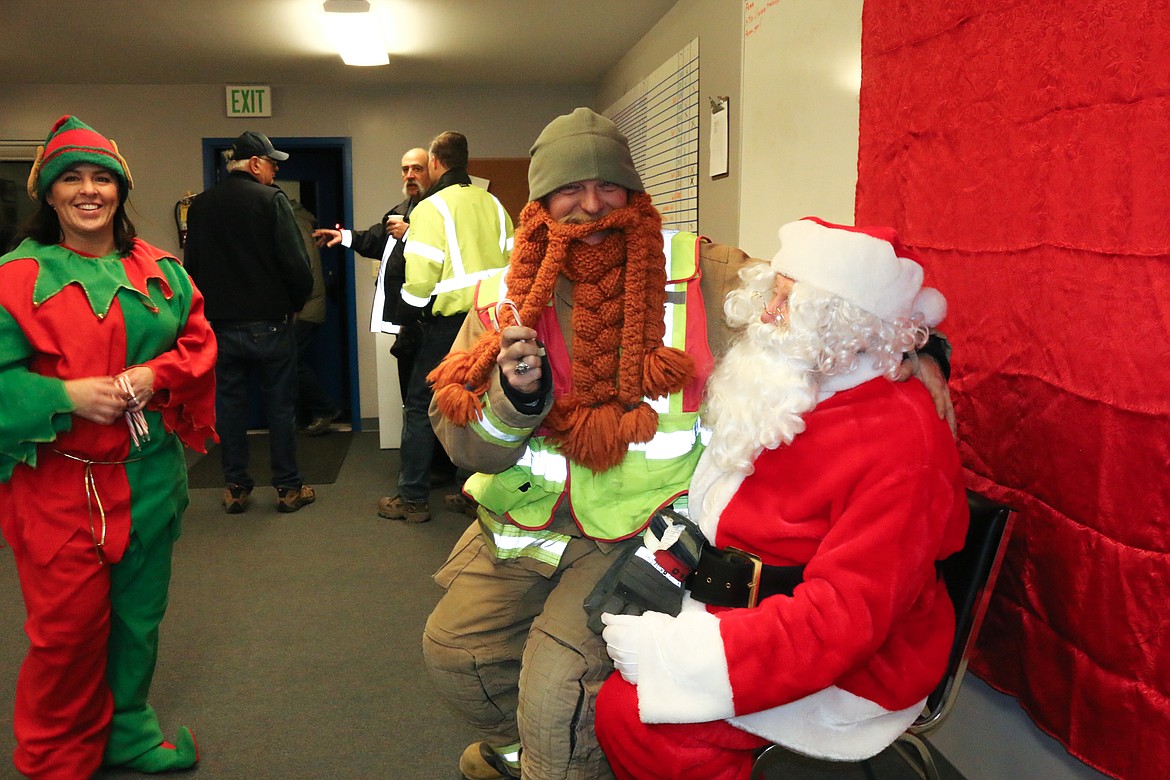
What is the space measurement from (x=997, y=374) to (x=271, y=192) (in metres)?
3.62

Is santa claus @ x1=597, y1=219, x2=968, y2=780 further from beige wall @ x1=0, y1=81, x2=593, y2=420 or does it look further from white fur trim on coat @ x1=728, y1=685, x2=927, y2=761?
beige wall @ x1=0, y1=81, x2=593, y2=420

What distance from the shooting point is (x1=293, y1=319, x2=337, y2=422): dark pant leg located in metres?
6.61

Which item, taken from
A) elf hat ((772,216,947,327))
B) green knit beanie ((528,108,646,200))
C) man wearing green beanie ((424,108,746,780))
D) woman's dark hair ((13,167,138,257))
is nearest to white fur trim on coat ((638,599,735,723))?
man wearing green beanie ((424,108,746,780))

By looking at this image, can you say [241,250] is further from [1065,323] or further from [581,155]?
[1065,323]

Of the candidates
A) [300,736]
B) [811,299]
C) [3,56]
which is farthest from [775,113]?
[3,56]

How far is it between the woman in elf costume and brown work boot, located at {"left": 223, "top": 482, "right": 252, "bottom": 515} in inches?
94.4

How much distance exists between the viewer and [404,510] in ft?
14.4

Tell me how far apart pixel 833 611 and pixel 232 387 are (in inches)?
146

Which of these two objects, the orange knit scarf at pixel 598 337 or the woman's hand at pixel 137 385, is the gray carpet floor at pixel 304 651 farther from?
the woman's hand at pixel 137 385

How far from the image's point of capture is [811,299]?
1384mm

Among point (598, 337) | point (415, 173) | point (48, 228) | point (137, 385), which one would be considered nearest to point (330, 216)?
point (415, 173)

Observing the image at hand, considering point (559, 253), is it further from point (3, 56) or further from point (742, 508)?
point (3, 56)

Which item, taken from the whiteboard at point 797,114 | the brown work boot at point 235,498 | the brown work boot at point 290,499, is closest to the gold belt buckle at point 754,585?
the whiteboard at point 797,114

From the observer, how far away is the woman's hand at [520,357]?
1.57 m
